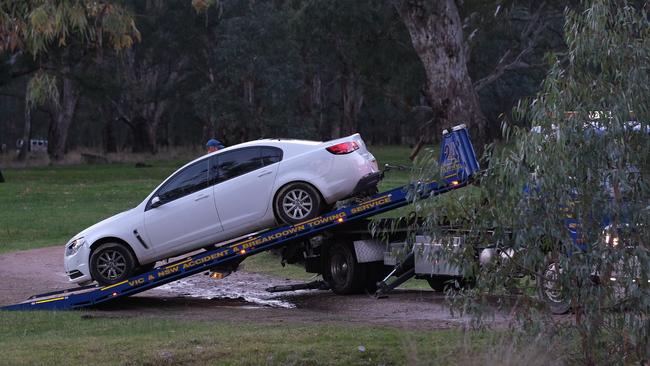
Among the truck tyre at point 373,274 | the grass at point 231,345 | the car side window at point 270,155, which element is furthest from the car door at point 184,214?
the grass at point 231,345

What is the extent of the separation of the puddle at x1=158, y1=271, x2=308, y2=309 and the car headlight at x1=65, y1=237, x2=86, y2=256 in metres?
2.31

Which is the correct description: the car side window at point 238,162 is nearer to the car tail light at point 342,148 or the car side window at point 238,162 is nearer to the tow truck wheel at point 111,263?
the car tail light at point 342,148

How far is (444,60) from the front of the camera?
2867 centimetres

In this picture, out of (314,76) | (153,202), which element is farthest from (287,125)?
(153,202)

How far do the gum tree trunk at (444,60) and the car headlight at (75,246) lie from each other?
46.0 feet

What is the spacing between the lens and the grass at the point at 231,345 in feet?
35.9

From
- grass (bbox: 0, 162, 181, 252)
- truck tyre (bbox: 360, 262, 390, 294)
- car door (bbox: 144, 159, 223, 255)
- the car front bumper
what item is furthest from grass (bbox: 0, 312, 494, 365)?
grass (bbox: 0, 162, 181, 252)

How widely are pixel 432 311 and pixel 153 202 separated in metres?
4.21

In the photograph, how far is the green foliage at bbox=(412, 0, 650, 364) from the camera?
29.7 ft

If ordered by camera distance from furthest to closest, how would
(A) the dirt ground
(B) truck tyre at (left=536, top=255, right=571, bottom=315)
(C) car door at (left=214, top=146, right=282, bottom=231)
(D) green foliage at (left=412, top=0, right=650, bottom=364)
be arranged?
1. (C) car door at (left=214, top=146, right=282, bottom=231)
2. (A) the dirt ground
3. (B) truck tyre at (left=536, top=255, right=571, bottom=315)
4. (D) green foliage at (left=412, top=0, right=650, bottom=364)

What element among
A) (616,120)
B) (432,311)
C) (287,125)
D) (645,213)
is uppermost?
(287,125)

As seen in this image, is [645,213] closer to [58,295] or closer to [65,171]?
[58,295]

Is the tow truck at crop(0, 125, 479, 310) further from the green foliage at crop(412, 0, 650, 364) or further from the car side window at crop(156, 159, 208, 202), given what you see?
the green foliage at crop(412, 0, 650, 364)

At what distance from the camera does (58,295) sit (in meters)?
15.9
